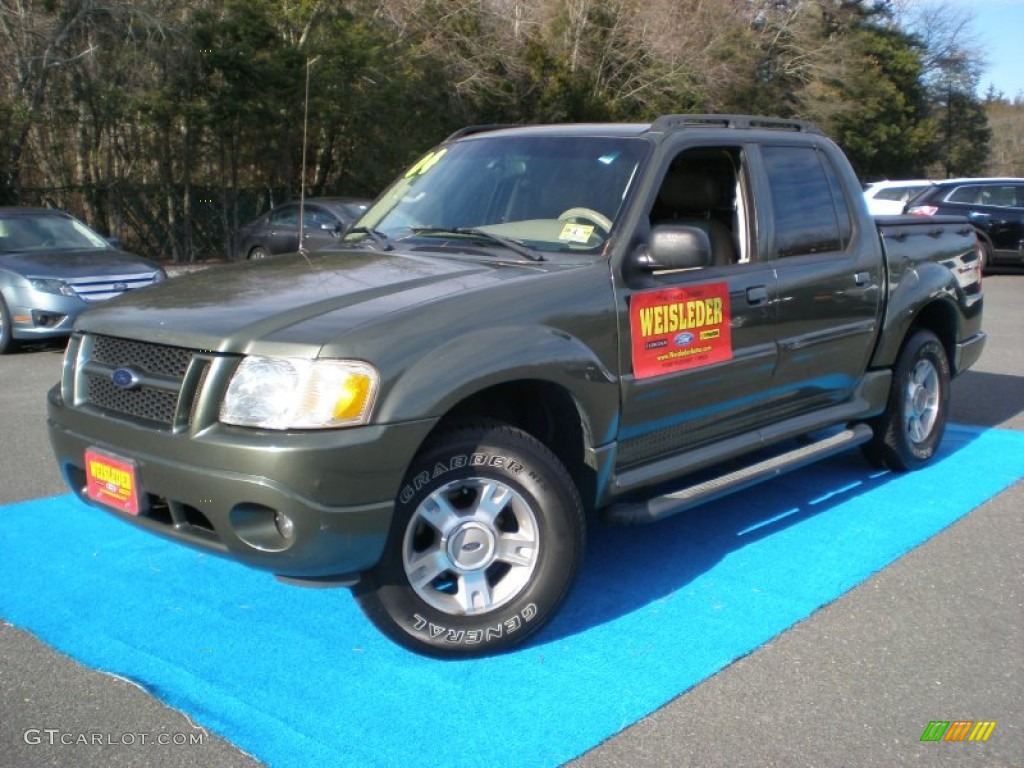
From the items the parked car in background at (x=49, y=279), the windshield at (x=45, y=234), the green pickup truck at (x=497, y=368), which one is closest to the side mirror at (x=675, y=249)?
the green pickup truck at (x=497, y=368)

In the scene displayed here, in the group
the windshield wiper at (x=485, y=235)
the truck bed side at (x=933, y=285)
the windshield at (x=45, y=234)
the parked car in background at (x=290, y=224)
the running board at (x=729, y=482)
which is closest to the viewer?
the running board at (x=729, y=482)

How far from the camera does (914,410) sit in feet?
19.9

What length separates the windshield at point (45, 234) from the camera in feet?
37.4

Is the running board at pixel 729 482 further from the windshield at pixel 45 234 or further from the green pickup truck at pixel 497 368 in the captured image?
the windshield at pixel 45 234

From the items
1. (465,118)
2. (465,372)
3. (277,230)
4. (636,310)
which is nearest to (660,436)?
(636,310)

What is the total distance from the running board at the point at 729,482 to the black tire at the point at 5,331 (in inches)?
329

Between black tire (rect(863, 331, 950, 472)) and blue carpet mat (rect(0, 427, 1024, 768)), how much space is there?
0.45 metres

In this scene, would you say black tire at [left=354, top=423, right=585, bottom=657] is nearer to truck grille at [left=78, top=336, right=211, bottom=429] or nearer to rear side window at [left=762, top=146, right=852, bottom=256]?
truck grille at [left=78, top=336, right=211, bottom=429]

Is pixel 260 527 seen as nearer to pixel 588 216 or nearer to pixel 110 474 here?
pixel 110 474

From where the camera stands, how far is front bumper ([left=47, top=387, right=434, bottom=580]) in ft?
10.5

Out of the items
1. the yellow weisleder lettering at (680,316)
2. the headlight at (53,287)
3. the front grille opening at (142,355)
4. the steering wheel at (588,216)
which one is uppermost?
the steering wheel at (588,216)

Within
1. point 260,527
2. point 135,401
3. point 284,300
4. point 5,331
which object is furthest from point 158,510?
point 5,331

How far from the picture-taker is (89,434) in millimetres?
3729

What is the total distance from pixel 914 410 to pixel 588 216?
9.10 ft
